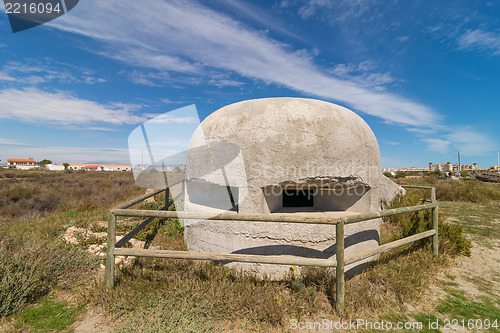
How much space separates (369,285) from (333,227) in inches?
34.0

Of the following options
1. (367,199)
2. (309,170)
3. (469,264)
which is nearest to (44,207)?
(309,170)

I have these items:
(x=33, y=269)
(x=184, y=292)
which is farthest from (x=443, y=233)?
(x=33, y=269)

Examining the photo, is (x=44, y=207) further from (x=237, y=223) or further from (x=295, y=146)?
(x=295, y=146)

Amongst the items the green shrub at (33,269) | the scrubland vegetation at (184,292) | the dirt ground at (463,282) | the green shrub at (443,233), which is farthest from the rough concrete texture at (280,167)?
the green shrub at (33,269)

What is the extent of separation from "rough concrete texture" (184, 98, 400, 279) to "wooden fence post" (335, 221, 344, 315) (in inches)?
24.7

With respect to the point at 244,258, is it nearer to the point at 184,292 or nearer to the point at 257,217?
the point at 257,217

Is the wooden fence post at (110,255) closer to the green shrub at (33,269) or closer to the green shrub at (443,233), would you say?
the green shrub at (33,269)

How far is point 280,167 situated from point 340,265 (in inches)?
59.4

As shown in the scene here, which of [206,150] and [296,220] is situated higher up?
[206,150]

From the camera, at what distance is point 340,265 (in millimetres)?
2779

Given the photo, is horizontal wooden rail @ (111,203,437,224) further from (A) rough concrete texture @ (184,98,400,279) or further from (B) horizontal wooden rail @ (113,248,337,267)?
(A) rough concrete texture @ (184,98,400,279)

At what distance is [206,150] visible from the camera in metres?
4.12

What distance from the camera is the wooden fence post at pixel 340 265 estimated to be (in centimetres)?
278

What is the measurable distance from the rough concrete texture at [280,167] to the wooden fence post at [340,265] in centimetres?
63
